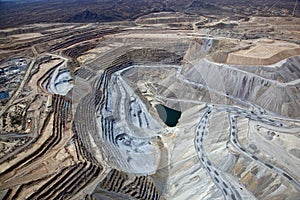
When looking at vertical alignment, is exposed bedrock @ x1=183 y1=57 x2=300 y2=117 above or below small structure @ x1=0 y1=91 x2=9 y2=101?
above

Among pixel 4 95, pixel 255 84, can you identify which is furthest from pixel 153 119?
pixel 4 95

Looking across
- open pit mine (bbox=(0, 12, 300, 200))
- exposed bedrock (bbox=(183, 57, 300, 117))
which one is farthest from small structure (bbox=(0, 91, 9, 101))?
exposed bedrock (bbox=(183, 57, 300, 117))

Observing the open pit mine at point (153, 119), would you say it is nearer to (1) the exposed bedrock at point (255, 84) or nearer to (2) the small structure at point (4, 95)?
(1) the exposed bedrock at point (255, 84)

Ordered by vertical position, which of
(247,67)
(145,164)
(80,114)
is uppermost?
(247,67)

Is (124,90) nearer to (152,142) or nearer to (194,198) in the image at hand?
(152,142)

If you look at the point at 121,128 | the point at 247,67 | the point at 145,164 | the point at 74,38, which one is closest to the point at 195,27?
the point at 74,38

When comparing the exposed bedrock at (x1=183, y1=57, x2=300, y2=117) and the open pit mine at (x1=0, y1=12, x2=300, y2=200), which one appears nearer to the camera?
the open pit mine at (x1=0, y1=12, x2=300, y2=200)

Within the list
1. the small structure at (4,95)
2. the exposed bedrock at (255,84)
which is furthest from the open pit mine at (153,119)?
the small structure at (4,95)

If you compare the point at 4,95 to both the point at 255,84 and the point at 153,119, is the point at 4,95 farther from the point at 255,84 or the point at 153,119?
the point at 255,84

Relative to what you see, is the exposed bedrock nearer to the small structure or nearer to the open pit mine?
the open pit mine
